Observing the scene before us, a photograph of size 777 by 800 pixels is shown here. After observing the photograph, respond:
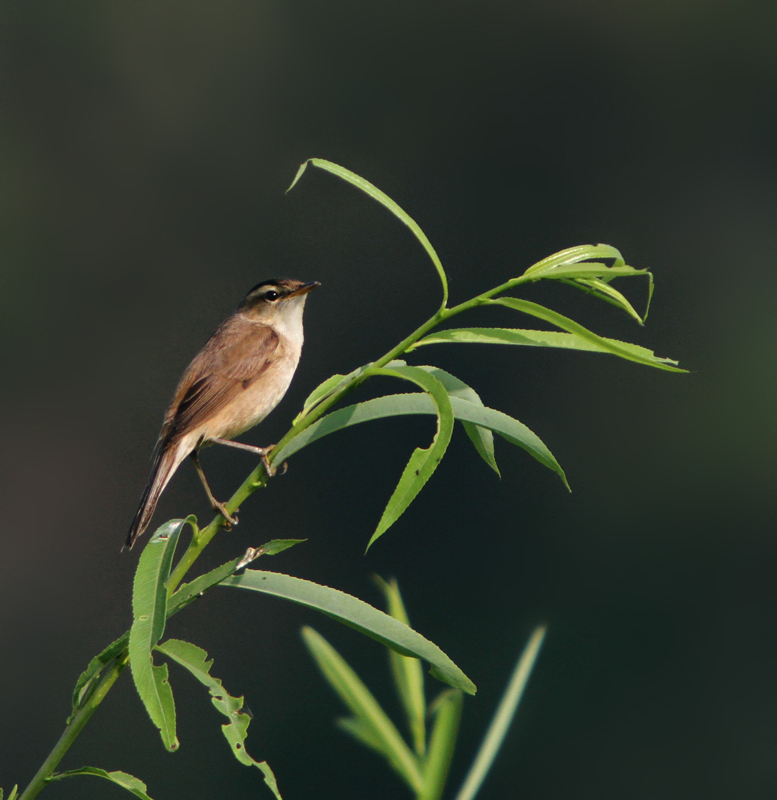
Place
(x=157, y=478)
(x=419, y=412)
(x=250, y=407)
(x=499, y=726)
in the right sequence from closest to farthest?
1. (x=499, y=726)
2. (x=419, y=412)
3. (x=157, y=478)
4. (x=250, y=407)

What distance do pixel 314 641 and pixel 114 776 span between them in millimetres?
116

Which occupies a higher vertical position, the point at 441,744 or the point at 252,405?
the point at 441,744

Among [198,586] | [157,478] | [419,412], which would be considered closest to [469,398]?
[419,412]

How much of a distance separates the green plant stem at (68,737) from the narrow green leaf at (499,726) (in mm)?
171

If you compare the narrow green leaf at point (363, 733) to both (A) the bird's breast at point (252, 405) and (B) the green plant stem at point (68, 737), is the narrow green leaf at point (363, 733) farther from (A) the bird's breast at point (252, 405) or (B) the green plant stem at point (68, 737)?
(A) the bird's breast at point (252, 405)

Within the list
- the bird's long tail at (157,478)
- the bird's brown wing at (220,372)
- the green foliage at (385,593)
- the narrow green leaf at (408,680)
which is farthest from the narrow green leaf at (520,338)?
the bird's brown wing at (220,372)

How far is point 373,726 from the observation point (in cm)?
42

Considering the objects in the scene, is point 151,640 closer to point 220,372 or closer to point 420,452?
point 420,452

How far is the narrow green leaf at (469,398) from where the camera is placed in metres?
0.52

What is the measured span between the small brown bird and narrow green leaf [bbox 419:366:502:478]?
588 millimetres

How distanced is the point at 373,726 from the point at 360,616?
0.06 m

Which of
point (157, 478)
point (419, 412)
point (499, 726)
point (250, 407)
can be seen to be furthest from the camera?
point (250, 407)

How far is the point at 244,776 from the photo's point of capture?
18.3ft

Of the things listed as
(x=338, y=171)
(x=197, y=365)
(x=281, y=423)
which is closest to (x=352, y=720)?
(x=338, y=171)
